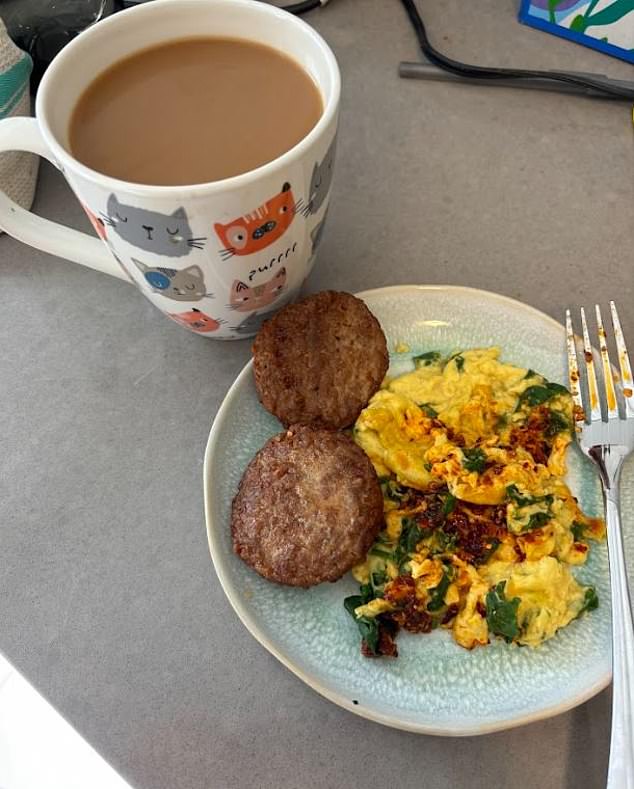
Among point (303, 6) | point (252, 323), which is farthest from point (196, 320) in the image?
point (303, 6)

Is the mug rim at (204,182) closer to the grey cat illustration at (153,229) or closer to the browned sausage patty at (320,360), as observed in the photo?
the grey cat illustration at (153,229)

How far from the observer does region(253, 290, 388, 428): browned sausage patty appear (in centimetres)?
103

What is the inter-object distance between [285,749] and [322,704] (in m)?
0.08

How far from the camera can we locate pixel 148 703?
0.97m

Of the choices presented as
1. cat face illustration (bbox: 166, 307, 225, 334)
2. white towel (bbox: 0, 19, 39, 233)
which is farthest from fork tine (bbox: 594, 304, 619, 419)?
white towel (bbox: 0, 19, 39, 233)

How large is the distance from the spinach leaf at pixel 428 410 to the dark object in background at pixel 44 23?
1.13m

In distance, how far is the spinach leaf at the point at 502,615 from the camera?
90cm

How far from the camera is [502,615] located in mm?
907

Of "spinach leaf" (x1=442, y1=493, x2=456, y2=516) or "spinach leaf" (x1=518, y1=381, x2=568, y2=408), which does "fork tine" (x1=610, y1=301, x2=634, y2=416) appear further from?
"spinach leaf" (x1=442, y1=493, x2=456, y2=516)

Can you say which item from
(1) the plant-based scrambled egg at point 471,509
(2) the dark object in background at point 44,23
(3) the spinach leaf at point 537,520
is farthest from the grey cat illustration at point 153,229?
(2) the dark object in background at point 44,23

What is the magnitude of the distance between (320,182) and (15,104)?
738mm

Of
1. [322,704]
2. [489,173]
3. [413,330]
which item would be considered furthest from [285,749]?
[489,173]

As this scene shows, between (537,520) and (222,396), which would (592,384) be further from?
(222,396)

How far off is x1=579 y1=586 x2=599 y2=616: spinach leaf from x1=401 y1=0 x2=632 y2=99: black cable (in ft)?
3.75
